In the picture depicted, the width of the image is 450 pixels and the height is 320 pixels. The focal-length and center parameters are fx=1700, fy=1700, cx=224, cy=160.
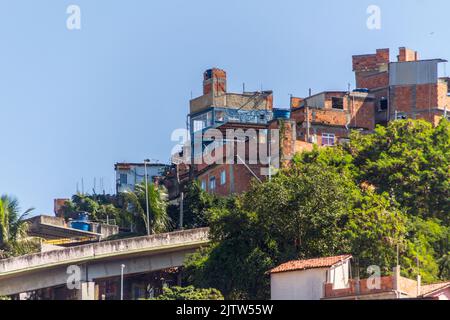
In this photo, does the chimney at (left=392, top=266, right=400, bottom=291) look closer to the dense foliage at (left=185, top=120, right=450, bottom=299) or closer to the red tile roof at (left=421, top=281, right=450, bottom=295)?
the red tile roof at (left=421, top=281, right=450, bottom=295)

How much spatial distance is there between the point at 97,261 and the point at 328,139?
23.5 meters

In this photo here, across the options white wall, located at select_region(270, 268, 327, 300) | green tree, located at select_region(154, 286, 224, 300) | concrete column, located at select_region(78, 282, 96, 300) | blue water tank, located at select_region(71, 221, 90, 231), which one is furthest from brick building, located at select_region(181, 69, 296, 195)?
white wall, located at select_region(270, 268, 327, 300)

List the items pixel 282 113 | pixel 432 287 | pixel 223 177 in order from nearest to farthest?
1. pixel 432 287
2. pixel 223 177
3. pixel 282 113

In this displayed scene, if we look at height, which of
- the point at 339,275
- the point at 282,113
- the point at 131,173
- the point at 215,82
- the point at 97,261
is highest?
the point at 215,82

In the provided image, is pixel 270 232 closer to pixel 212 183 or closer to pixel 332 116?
pixel 212 183

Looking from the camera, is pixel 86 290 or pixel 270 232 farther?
pixel 86 290

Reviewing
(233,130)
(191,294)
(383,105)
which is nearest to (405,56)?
(383,105)

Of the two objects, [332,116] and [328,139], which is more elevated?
[332,116]

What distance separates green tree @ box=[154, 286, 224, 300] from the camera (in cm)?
6778

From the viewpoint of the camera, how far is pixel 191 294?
6856cm

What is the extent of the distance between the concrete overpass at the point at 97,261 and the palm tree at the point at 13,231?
18.0ft

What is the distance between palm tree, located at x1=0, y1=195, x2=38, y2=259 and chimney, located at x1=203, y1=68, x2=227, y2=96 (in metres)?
19.0
